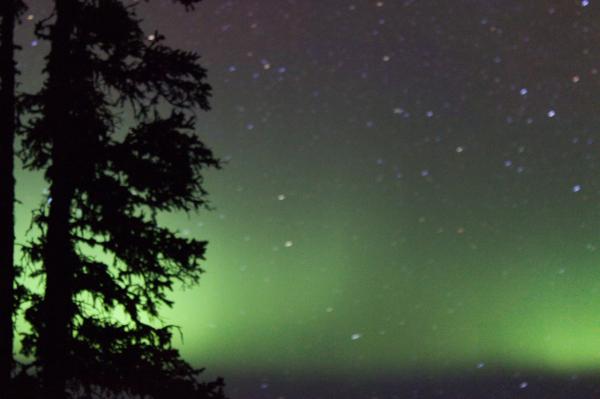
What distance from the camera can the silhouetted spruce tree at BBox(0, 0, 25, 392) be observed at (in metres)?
7.26

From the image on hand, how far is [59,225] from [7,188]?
29.5 inches

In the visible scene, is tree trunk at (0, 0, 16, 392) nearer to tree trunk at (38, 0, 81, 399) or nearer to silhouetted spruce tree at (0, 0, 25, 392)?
silhouetted spruce tree at (0, 0, 25, 392)

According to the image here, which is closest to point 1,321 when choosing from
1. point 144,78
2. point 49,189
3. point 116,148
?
point 49,189

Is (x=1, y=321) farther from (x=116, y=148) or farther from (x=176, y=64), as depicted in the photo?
(x=176, y=64)

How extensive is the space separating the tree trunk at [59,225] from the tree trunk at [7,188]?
17.5 inches

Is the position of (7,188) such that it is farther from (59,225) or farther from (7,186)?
(59,225)

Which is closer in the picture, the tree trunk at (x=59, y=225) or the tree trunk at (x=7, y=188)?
the tree trunk at (x=7, y=188)

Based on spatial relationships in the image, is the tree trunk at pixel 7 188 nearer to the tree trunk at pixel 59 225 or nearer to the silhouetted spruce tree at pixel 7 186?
the silhouetted spruce tree at pixel 7 186

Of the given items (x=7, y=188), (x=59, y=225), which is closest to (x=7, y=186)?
(x=7, y=188)

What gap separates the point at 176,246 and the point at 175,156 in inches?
45.6

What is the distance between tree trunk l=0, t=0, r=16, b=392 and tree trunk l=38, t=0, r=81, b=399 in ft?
1.46

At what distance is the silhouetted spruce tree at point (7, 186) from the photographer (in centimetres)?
726

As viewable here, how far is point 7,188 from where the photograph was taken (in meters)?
7.49

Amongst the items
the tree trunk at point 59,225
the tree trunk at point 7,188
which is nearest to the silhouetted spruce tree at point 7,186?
the tree trunk at point 7,188
